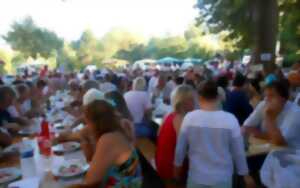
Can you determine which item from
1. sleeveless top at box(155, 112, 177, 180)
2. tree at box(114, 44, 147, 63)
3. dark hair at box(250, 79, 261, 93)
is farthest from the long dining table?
tree at box(114, 44, 147, 63)

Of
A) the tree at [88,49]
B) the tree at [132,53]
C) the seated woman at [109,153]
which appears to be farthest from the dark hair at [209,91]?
the tree at [132,53]

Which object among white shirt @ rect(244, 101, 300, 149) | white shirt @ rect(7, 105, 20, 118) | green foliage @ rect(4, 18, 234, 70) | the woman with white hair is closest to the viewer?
white shirt @ rect(244, 101, 300, 149)

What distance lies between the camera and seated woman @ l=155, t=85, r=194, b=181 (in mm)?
3451

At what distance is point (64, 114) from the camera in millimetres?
6328

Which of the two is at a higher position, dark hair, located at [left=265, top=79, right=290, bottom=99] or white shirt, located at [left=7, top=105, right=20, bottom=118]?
dark hair, located at [left=265, top=79, right=290, bottom=99]

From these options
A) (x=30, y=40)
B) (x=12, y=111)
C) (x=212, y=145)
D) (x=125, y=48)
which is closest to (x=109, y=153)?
(x=212, y=145)

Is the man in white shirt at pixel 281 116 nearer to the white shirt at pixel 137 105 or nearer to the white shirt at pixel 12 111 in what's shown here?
the white shirt at pixel 137 105

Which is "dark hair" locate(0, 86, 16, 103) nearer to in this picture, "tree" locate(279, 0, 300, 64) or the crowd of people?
the crowd of people

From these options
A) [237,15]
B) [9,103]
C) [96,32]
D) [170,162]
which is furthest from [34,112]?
[96,32]

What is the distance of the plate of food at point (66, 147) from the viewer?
A: 374 centimetres

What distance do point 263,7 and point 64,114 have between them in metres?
7.80

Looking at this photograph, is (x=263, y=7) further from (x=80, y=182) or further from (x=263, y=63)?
(x=80, y=182)

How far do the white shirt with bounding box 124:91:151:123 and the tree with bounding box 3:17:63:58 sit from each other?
28264mm

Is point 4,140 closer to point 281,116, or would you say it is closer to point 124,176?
point 124,176
